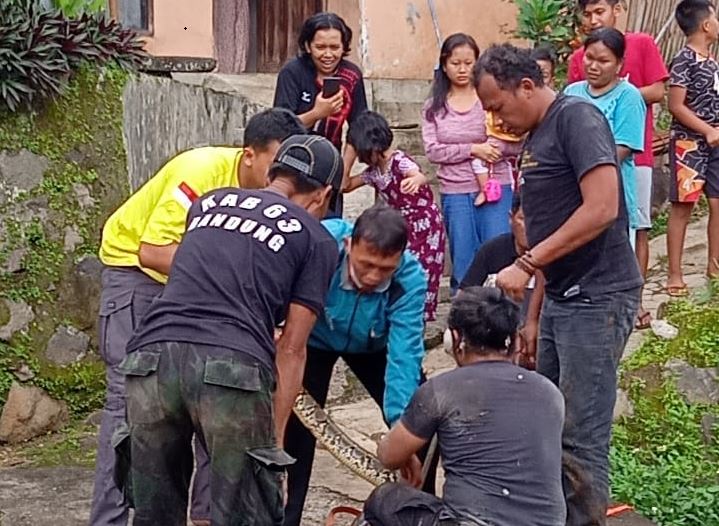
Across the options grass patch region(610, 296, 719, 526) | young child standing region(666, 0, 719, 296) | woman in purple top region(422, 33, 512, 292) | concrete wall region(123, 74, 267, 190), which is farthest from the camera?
concrete wall region(123, 74, 267, 190)

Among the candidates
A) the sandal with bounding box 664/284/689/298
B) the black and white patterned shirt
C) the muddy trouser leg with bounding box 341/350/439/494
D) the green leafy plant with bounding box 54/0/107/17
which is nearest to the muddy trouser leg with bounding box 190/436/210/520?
the muddy trouser leg with bounding box 341/350/439/494

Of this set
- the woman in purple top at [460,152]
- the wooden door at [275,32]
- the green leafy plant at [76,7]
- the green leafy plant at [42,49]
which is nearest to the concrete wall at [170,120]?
the green leafy plant at [42,49]

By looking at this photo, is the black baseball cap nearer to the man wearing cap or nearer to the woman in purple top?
the man wearing cap

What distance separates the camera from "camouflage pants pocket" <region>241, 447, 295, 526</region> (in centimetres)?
358

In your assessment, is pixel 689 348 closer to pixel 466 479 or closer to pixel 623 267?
pixel 623 267

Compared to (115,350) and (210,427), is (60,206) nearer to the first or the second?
(115,350)

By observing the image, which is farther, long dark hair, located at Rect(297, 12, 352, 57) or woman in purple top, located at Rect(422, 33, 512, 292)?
woman in purple top, located at Rect(422, 33, 512, 292)

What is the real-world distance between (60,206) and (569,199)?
11.9ft

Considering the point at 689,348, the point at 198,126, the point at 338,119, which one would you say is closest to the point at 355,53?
the point at 198,126

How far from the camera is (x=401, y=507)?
3852 mm

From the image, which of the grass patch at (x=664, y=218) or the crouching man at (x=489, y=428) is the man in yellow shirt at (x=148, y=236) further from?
the grass patch at (x=664, y=218)

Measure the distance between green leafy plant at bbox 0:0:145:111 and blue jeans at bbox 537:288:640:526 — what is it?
3.68m

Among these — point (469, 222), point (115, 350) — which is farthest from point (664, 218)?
point (115, 350)

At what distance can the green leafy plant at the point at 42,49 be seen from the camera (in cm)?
655
